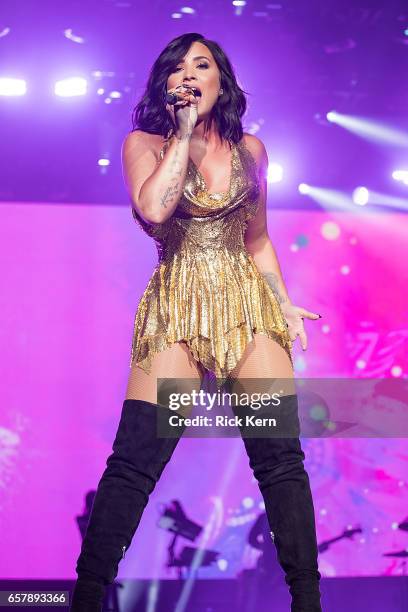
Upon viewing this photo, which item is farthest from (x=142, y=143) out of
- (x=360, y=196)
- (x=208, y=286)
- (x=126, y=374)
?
(x=360, y=196)

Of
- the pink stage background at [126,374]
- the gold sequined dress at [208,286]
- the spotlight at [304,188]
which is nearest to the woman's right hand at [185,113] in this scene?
the gold sequined dress at [208,286]

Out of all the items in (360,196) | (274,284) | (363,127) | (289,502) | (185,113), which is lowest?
(289,502)

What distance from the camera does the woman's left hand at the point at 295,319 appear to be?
6.85 feet

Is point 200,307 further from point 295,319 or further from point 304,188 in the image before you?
point 304,188

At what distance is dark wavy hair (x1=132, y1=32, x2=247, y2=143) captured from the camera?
2.08m

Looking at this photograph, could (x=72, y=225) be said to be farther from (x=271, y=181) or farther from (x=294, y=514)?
(x=294, y=514)

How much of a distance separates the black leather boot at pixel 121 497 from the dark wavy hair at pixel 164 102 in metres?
0.76

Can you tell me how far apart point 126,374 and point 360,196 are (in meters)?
1.20

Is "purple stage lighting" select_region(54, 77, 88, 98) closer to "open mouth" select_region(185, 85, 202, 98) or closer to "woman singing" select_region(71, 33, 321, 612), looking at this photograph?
"woman singing" select_region(71, 33, 321, 612)

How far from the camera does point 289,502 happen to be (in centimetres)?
174

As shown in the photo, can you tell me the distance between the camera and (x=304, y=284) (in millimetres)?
3207

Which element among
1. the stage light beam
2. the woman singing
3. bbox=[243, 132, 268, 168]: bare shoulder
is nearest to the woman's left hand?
the woman singing

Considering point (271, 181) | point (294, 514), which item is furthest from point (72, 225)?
point (294, 514)

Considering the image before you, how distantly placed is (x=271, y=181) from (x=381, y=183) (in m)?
0.46
